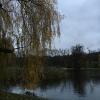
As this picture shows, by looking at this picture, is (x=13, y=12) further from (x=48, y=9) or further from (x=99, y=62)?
(x=99, y=62)

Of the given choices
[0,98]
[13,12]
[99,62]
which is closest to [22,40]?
[13,12]

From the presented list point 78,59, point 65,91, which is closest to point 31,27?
point 65,91

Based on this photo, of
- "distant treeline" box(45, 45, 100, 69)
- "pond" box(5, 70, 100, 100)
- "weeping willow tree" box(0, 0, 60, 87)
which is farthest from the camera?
"distant treeline" box(45, 45, 100, 69)

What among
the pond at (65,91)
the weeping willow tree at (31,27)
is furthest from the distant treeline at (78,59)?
the weeping willow tree at (31,27)

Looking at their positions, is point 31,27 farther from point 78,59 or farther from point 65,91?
point 78,59

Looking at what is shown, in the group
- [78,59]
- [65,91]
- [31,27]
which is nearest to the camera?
[31,27]

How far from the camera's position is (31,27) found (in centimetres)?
1048

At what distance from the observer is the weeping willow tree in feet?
34.4

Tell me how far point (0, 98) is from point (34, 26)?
18.6 ft

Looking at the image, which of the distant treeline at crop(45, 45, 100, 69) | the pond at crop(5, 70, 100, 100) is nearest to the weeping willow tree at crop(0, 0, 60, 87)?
the pond at crop(5, 70, 100, 100)

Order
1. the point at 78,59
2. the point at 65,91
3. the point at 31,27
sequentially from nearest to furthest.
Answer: the point at 31,27, the point at 65,91, the point at 78,59

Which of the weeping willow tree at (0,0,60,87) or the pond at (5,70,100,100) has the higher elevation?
the weeping willow tree at (0,0,60,87)

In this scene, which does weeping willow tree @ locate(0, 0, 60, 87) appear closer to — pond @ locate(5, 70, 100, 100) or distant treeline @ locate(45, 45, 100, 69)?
pond @ locate(5, 70, 100, 100)

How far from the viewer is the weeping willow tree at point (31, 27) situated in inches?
413
